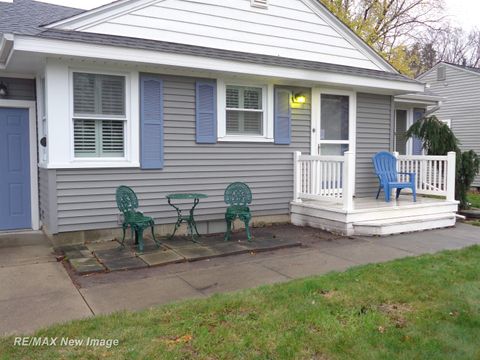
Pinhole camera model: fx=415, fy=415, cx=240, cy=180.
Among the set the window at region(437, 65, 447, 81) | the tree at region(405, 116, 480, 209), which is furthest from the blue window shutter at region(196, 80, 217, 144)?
the window at region(437, 65, 447, 81)

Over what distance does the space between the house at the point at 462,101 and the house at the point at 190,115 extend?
9.01m

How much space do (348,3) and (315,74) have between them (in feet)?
55.4

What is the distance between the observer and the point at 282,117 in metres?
7.59

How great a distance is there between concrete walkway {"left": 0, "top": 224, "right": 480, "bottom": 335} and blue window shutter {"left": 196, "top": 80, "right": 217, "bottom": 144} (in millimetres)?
2202

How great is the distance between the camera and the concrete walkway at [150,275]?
370cm

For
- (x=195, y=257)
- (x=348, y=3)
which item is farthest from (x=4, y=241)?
(x=348, y=3)

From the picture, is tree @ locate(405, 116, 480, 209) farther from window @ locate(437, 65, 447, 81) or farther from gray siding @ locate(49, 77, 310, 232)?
window @ locate(437, 65, 447, 81)

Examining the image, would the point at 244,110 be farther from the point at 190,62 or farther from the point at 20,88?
the point at 20,88

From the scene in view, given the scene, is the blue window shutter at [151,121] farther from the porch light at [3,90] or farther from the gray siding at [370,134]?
the gray siding at [370,134]

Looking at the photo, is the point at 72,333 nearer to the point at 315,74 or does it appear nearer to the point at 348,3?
the point at 315,74

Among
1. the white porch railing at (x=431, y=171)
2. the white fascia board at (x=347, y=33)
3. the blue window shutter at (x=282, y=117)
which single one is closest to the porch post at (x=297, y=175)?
the blue window shutter at (x=282, y=117)

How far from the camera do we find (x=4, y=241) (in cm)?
617

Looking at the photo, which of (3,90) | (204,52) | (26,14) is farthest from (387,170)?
(26,14)

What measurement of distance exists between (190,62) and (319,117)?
9.78ft
